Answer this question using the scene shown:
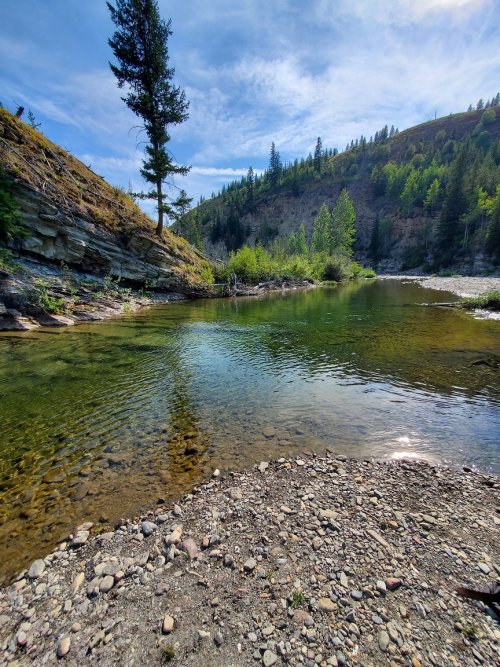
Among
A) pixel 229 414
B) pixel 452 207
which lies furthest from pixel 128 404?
pixel 452 207

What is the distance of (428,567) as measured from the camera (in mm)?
4152

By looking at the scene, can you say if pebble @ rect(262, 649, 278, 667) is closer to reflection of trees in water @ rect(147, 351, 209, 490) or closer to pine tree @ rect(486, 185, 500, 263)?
reflection of trees in water @ rect(147, 351, 209, 490)

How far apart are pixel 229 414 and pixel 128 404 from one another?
356cm

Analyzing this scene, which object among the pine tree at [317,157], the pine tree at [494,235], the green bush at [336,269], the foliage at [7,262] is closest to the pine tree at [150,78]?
the foliage at [7,262]

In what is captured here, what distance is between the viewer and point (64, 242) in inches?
1041

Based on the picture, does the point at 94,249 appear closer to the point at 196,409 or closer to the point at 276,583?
the point at 196,409

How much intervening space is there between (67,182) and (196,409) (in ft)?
105

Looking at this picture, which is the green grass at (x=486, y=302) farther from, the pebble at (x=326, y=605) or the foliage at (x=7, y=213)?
the foliage at (x=7, y=213)

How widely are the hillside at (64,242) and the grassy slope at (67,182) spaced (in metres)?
0.10

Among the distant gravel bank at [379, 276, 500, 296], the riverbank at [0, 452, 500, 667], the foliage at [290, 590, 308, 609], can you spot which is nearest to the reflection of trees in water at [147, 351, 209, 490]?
the riverbank at [0, 452, 500, 667]

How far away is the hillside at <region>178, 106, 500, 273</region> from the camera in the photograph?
290ft

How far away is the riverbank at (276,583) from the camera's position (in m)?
3.24

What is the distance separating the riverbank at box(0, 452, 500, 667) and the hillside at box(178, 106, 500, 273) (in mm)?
72772

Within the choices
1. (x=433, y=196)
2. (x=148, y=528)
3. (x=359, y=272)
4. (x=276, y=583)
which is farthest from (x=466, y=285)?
(x=433, y=196)
